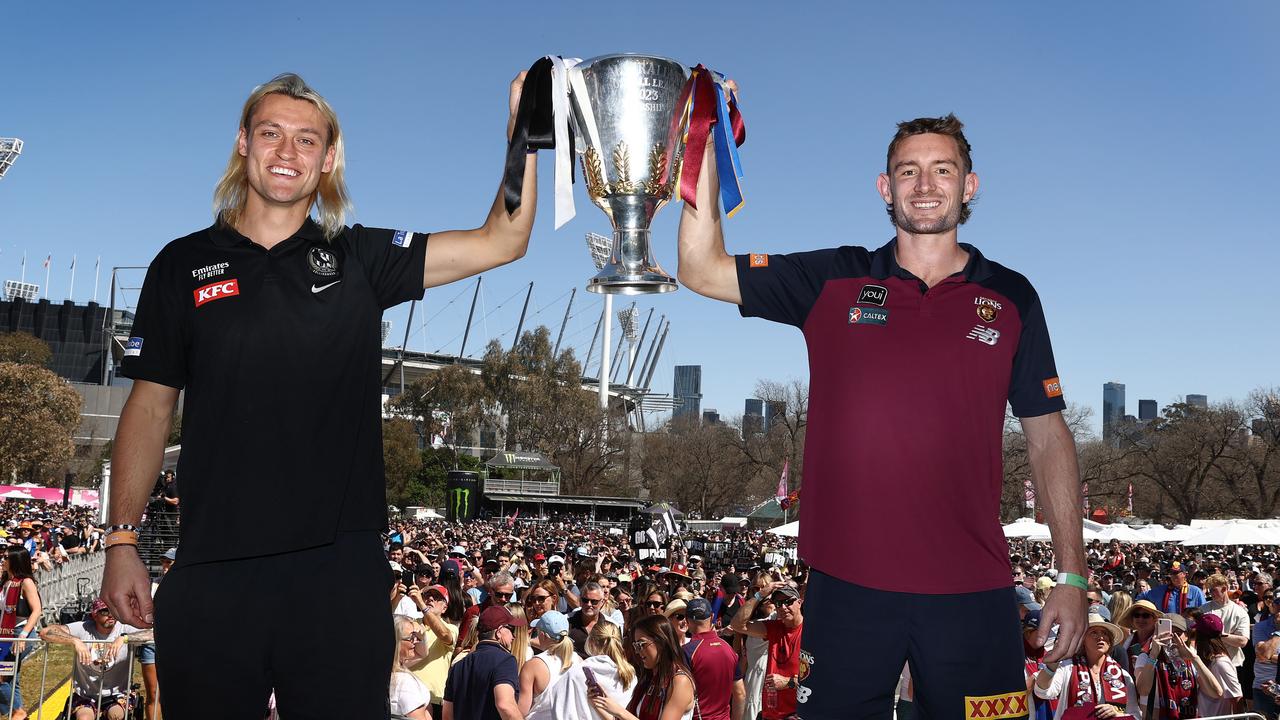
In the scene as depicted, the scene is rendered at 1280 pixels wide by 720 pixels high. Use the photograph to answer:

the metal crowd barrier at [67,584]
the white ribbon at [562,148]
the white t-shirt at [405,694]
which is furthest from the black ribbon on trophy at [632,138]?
the metal crowd barrier at [67,584]

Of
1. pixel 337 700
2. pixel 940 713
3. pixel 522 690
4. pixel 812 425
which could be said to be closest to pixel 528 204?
pixel 812 425

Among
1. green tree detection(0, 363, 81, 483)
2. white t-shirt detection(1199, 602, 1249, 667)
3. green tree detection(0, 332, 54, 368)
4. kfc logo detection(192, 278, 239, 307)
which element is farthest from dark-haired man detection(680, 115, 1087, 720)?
green tree detection(0, 332, 54, 368)

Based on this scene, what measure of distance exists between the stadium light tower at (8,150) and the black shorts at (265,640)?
82.6 m

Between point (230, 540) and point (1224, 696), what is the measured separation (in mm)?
8915

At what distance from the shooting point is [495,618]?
7648 mm

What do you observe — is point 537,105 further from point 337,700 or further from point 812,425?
point 337,700

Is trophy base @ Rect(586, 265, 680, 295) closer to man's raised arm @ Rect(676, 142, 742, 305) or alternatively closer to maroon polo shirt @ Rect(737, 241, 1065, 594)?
man's raised arm @ Rect(676, 142, 742, 305)

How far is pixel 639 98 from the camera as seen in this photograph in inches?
116

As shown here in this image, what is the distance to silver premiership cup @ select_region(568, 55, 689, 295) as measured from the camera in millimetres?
2955

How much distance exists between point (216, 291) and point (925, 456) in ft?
5.62

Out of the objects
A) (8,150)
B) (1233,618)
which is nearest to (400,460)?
(8,150)

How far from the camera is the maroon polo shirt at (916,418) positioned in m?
2.61

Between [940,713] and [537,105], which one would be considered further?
[537,105]

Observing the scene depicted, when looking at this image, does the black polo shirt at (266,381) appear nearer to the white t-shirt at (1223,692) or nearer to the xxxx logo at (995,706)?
the xxxx logo at (995,706)
